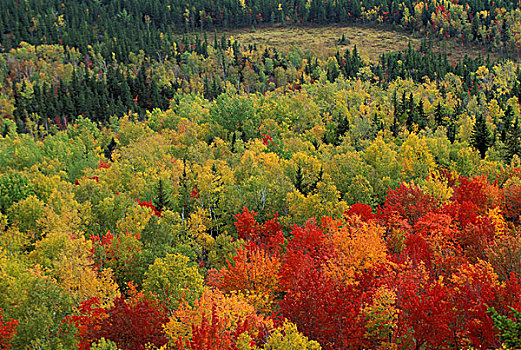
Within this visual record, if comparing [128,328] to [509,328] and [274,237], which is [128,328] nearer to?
[274,237]

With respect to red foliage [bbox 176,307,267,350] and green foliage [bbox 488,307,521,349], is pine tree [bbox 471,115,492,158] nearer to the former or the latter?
green foliage [bbox 488,307,521,349]

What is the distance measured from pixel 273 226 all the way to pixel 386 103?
303 ft

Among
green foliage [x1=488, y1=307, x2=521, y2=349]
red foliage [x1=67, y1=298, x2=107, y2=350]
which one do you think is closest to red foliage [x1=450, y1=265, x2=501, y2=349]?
green foliage [x1=488, y1=307, x2=521, y2=349]

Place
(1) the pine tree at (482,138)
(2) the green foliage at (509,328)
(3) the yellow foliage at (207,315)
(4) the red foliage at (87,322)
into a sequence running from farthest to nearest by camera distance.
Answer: (1) the pine tree at (482,138), (4) the red foliage at (87,322), (3) the yellow foliage at (207,315), (2) the green foliage at (509,328)

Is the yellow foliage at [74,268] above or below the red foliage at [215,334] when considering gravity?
below

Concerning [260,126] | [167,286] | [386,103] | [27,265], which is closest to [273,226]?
[167,286]

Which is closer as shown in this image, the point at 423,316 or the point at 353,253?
the point at 423,316

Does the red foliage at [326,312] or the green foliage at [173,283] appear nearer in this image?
the red foliage at [326,312]

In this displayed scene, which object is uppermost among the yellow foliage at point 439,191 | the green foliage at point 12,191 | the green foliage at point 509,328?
the green foliage at point 509,328

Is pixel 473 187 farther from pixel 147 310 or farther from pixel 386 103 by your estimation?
pixel 386 103

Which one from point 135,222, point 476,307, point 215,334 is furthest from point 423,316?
point 135,222

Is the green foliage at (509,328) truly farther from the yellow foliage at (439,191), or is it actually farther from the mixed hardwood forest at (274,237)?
the yellow foliage at (439,191)

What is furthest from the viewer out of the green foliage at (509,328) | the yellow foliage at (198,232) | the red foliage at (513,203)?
the red foliage at (513,203)

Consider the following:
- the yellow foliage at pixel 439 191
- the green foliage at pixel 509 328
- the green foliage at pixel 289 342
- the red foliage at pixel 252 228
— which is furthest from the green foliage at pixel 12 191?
the green foliage at pixel 509 328
